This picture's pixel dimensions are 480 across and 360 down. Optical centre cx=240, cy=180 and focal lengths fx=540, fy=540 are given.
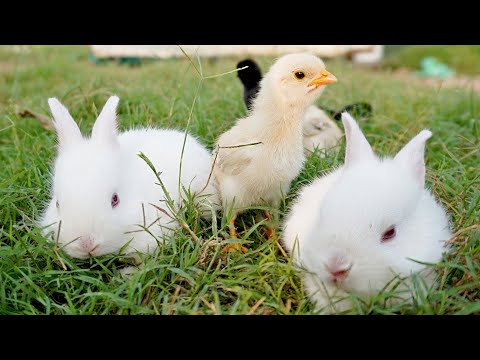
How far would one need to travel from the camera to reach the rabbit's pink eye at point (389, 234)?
219cm

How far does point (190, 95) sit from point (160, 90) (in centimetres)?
31

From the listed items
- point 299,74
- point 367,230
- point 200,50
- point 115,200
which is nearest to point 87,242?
point 115,200

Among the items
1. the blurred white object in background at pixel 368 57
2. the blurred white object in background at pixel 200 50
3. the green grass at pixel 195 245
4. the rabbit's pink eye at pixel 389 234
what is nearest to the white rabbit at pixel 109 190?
the green grass at pixel 195 245

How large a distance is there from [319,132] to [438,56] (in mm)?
7468

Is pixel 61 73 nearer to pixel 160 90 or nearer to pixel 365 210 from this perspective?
pixel 160 90

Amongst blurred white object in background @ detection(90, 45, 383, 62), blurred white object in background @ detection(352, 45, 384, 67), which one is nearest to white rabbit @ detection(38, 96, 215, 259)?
blurred white object in background @ detection(90, 45, 383, 62)

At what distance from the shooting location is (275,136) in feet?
9.52

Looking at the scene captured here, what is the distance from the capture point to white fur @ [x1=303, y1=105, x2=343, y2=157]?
386 centimetres

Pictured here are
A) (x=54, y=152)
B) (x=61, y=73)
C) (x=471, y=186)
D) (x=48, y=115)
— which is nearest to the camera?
(x=471, y=186)

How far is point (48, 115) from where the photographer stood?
4.08 meters

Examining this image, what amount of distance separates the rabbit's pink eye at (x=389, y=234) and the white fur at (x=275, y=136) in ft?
2.76

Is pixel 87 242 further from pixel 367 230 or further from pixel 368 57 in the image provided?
pixel 368 57

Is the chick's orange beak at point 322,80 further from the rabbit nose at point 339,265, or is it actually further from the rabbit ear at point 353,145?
the rabbit nose at point 339,265
